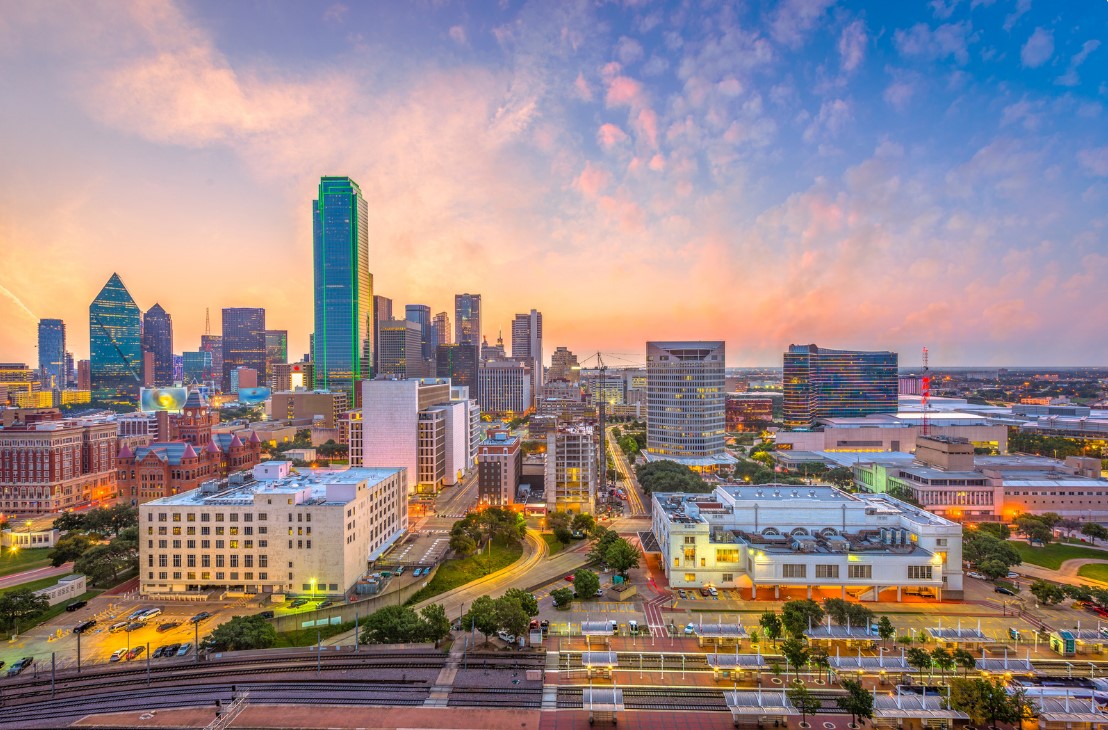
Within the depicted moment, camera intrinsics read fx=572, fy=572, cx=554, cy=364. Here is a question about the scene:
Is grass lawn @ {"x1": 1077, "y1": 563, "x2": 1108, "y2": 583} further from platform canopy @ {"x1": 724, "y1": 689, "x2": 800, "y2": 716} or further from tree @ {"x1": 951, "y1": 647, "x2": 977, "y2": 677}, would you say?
platform canopy @ {"x1": 724, "y1": 689, "x2": 800, "y2": 716}

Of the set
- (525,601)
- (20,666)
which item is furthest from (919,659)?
(20,666)

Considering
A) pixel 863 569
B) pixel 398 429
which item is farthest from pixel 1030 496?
pixel 398 429

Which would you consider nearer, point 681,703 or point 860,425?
point 681,703

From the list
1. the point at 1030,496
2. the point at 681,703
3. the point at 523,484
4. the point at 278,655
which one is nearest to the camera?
the point at 681,703

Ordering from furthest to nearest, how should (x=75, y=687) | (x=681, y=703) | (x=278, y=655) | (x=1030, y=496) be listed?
1. (x=1030, y=496)
2. (x=278, y=655)
3. (x=75, y=687)
4. (x=681, y=703)

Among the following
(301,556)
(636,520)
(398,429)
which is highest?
(398,429)

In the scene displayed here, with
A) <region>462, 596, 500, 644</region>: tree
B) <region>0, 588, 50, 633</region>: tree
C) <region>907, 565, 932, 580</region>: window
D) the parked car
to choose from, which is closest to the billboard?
<region>0, 588, 50, 633</region>: tree

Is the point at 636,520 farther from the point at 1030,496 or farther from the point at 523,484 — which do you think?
the point at 1030,496

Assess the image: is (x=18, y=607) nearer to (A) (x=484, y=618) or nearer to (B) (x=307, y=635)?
(B) (x=307, y=635)
